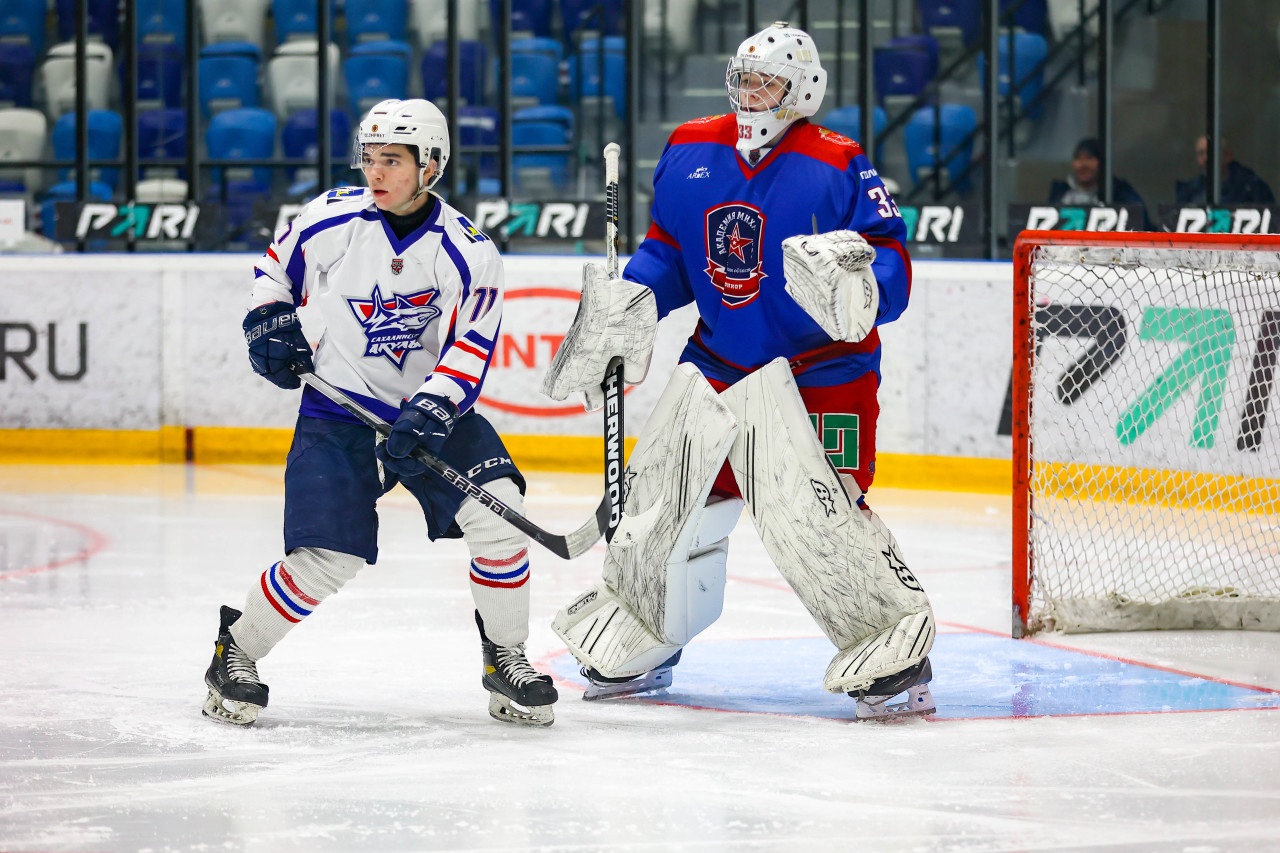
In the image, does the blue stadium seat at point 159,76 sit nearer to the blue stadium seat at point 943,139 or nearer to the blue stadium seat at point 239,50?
the blue stadium seat at point 239,50

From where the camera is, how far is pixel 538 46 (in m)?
8.84

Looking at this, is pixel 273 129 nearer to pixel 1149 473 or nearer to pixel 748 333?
pixel 1149 473

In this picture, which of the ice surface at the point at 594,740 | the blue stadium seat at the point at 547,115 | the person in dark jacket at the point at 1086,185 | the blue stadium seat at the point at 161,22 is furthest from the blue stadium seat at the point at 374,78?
the ice surface at the point at 594,740

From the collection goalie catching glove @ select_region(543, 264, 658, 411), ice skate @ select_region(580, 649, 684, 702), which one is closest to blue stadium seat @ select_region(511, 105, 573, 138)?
goalie catching glove @ select_region(543, 264, 658, 411)

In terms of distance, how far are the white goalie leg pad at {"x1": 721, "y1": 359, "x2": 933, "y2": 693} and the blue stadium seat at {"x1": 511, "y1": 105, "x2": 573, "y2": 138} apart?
18.1ft

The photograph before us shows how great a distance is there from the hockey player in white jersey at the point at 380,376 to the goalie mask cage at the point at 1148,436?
146 centimetres

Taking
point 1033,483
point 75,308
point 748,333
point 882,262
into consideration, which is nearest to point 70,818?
point 748,333

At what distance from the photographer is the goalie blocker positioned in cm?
318

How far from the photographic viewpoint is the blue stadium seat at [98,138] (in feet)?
28.0

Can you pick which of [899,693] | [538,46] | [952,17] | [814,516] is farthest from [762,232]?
[538,46]

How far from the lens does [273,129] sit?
883 centimetres

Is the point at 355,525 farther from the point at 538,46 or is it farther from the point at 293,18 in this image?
the point at 293,18

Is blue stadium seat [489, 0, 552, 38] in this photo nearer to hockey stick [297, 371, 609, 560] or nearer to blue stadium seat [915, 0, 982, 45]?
blue stadium seat [915, 0, 982, 45]

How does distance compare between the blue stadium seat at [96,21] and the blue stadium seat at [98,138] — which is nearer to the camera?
the blue stadium seat at [98,138]
